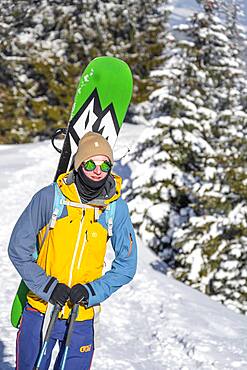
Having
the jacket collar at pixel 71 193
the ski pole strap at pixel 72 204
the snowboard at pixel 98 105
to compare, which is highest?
the jacket collar at pixel 71 193

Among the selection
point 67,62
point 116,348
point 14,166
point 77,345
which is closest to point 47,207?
point 77,345

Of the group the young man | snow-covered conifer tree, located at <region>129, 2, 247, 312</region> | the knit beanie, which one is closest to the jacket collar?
the young man

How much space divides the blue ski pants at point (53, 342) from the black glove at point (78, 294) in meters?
0.24

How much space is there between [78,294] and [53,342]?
0.42 m

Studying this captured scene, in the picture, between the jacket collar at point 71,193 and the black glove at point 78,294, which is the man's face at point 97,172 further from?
the black glove at point 78,294

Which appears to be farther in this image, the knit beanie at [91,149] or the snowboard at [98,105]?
the snowboard at [98,105]

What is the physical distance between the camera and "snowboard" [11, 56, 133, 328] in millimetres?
5871

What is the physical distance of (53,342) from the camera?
344 cm

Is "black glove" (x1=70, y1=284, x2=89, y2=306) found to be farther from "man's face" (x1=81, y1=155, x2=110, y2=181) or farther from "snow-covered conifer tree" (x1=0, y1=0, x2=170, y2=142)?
"snow-covered conifer tree" (x1=0, y1=0, x2=170, y2=142)

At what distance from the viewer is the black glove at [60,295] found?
3.20m

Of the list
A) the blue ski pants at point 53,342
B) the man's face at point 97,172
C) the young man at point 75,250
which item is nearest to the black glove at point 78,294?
the young man at point 75,250

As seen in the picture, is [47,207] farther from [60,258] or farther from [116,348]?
[116,348]

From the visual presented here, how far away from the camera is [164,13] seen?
28.7 metres

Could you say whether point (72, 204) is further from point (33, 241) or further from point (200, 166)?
point (200, 166)
